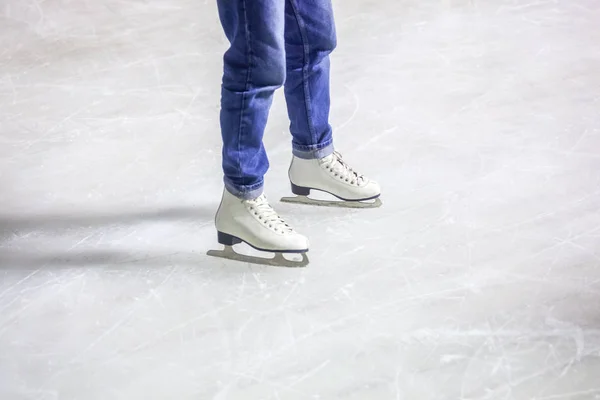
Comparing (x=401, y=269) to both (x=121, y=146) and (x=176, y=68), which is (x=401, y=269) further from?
(x=176, y=68)

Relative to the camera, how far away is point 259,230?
5.79ft

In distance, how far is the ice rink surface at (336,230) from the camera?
1.48 meters

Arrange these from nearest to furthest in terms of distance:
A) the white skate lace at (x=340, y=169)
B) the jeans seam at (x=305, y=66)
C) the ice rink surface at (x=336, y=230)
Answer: the ice rink surface at (x=336, y=230) → the jeans seam at (x=305, y=66) → the white skate lace at (x=340, y=169)

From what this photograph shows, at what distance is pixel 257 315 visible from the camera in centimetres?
161

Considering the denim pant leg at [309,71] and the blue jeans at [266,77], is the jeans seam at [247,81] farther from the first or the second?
the denim pant leg at [309,71]

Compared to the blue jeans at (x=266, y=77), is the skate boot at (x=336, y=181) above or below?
below

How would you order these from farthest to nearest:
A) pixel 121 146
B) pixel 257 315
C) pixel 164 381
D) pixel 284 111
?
pixel 284 111, pixel 121 146, pixel 257 315, pixel 164 381

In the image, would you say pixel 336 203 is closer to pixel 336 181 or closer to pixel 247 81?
pixel 336 181

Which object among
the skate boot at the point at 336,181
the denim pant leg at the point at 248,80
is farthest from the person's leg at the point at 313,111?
the denim pant leg at the point at 248,80

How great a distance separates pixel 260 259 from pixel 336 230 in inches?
7.4

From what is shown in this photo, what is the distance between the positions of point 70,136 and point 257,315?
1008mm

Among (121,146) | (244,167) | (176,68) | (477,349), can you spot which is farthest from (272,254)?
(176,68)

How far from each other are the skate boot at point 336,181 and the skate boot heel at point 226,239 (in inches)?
9.4

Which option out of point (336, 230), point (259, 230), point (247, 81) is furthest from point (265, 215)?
point (247, 81)
